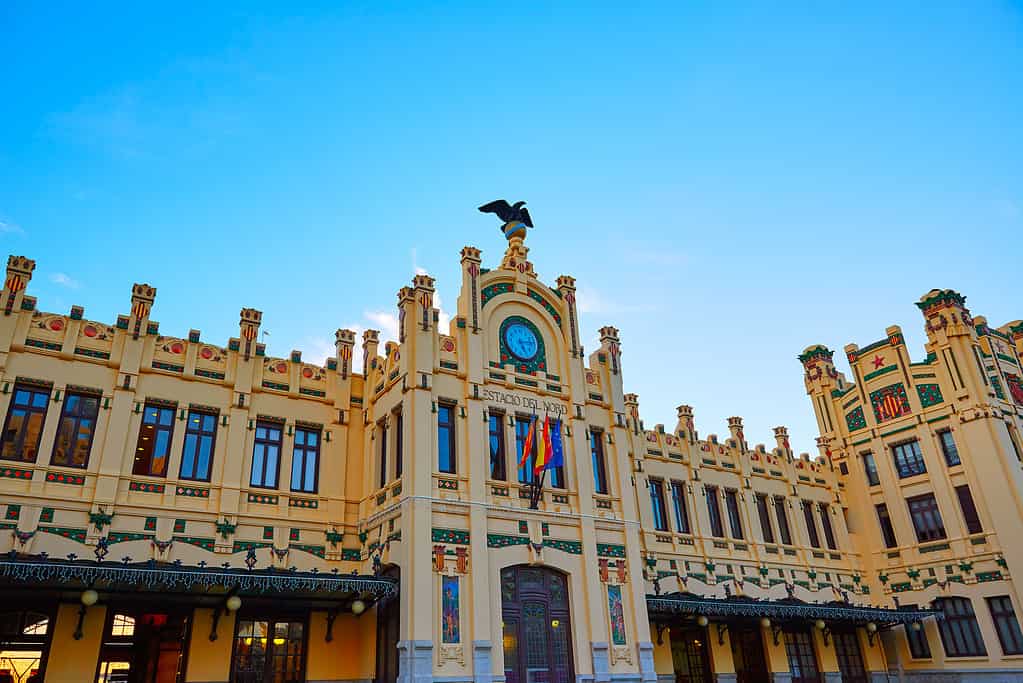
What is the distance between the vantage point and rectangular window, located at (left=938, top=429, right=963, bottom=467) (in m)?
34.3

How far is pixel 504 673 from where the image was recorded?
21000 mm

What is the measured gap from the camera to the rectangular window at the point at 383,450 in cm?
2386

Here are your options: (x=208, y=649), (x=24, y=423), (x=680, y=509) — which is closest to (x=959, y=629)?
(x=680, y=509)

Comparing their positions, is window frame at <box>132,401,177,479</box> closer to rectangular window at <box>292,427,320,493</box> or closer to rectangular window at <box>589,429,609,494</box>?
rectangular window at <box>292,427,320,493</box>

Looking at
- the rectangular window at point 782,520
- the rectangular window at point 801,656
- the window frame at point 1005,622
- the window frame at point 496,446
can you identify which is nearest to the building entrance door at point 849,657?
the rectangular window at point 801,656

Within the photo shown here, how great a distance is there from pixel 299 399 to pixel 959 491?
29.1m

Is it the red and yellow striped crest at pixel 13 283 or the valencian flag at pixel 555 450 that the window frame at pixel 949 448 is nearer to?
the valencian flag at pixel 555 450

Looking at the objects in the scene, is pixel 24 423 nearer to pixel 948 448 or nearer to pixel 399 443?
pixel 399 443

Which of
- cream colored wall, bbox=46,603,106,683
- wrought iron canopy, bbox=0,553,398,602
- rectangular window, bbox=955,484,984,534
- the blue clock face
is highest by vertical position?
the blue clock face

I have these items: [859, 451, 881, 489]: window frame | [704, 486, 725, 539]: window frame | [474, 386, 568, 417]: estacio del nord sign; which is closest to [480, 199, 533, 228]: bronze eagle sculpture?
[474, 386, 568, 417]: estacio del nord sign

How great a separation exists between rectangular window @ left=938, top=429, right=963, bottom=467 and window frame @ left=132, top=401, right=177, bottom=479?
32449 millimetres

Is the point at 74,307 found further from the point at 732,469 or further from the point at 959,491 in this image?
the point at 959,491

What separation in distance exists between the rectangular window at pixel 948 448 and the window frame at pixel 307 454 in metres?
28.1

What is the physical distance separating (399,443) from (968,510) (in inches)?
1034
